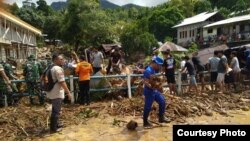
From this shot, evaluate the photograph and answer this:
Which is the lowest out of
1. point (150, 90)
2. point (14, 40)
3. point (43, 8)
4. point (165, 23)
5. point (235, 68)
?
point (150, 90)

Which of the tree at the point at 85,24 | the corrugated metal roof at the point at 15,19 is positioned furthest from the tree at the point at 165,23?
the corrugated metal roof at the point at 15,19

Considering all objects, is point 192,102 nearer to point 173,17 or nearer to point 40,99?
point 40,99

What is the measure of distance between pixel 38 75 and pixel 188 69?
477 cm

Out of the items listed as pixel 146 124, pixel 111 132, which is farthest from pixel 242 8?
pixel 111 132

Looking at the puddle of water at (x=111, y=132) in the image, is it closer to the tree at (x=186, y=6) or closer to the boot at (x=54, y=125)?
the boot at (x=54, y=125)

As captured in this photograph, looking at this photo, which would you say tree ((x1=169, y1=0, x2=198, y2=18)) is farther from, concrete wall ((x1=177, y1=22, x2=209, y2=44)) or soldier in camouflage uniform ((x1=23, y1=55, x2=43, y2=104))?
soldier in camouflage uniform ((x1=23, y1=55, x2=43, y2=104))

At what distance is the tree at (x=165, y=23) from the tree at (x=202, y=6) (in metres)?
7.78

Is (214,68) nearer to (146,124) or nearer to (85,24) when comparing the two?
(146,124)

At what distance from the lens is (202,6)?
6812 centimetres

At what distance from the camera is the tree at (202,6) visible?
66188 millimetres

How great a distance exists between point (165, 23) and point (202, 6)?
39.4 ft

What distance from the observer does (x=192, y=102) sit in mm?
9992

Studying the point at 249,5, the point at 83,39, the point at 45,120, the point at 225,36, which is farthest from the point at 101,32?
the point at 45,120

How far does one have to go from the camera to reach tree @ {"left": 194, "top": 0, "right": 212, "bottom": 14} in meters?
66.2
